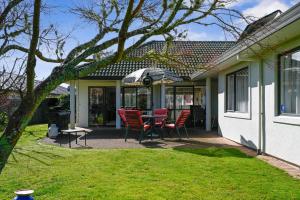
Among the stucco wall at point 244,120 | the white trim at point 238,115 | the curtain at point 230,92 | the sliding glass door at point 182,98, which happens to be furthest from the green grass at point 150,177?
the sliding glass door at point 182,98

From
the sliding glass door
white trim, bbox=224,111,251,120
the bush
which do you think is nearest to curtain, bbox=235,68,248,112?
white trim, bbox=224,111,251,120

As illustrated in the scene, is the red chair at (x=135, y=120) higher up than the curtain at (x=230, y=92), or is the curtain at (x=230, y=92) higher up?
the curtain at (x=230, y=92)

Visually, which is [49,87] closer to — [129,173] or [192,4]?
[192,4]

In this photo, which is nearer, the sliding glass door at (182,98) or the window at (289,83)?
the window at (289,83)

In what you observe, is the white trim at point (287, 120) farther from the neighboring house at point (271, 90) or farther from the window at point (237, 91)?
the window at point (237, 91)

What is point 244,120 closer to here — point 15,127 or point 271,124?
point 271,124

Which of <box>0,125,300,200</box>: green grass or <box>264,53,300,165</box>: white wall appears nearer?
<box>0,125,300,200</box>: green grass

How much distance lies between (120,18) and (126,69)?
16938mm

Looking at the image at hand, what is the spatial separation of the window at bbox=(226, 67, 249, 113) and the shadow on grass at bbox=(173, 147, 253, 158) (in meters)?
1.98

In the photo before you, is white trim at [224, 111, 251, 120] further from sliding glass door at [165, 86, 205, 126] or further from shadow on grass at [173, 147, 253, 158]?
sliding glass door at [165, 86, 205, 126]

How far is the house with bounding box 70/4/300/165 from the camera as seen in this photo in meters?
7.24

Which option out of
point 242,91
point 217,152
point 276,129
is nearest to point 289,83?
point 276,129

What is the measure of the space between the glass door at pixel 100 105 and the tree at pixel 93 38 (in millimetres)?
17403

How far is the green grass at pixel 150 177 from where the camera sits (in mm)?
6344
